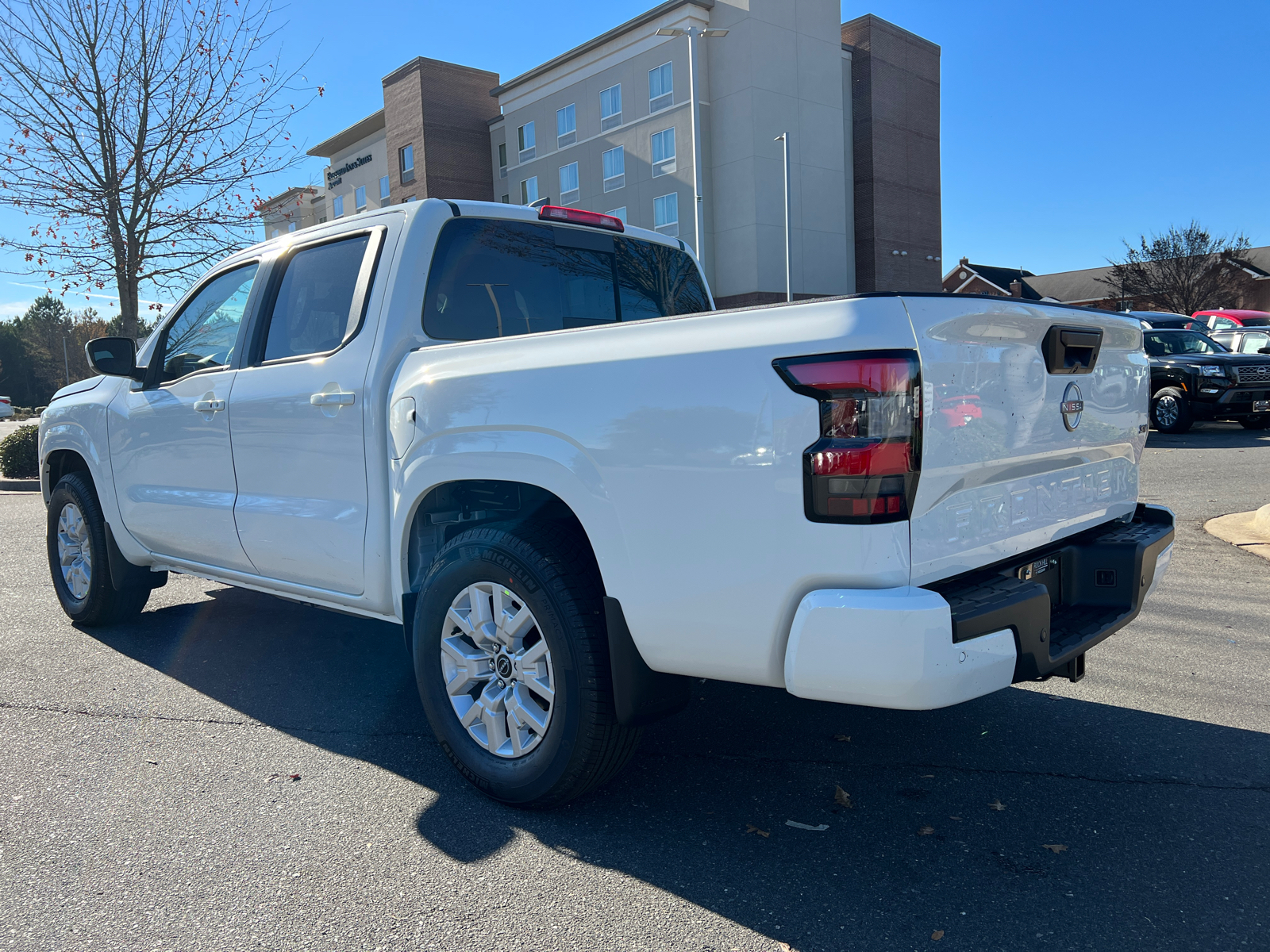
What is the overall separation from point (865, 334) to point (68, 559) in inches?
208

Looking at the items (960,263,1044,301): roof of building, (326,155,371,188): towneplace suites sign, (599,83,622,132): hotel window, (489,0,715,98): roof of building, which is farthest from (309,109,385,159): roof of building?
(960,263,1044,301): roof of building

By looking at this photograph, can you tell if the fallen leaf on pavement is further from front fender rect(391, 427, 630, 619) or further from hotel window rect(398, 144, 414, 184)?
hotel window rect(398, 144, 414, 184)

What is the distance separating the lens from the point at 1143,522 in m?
3.63

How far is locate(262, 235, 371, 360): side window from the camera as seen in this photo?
394cm

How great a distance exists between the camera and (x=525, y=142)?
4822cm

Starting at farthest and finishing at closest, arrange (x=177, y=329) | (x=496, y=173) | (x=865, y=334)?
(x=496, y=173)
(x=177, y=329)
(x=865, y=334)

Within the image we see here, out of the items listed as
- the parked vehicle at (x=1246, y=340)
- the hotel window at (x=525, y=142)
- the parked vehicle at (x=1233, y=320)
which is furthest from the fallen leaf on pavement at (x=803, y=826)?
the hotel window at (x=525, y=142)

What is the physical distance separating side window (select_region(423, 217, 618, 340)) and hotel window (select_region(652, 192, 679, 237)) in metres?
37.4

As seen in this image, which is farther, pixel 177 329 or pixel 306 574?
pixel 177 329

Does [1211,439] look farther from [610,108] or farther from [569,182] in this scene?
[569,182]

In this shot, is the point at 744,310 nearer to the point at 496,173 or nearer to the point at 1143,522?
the point at 1143,522

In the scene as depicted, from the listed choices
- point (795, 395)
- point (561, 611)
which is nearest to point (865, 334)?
point (795, 395)

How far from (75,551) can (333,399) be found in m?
3.00

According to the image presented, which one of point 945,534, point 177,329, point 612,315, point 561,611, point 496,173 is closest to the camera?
point 945,534
